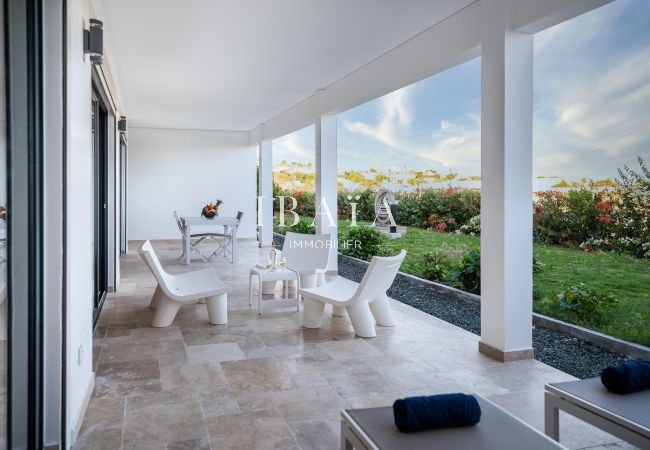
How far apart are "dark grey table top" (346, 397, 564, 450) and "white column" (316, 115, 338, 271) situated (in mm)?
6151

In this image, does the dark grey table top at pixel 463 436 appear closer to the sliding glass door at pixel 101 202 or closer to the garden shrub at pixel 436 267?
the sliding glass door at pixel 101 202

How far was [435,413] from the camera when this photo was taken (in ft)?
6.29

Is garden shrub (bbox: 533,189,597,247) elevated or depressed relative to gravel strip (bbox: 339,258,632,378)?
elevated

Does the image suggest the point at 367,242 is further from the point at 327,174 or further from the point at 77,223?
the point at 77,223

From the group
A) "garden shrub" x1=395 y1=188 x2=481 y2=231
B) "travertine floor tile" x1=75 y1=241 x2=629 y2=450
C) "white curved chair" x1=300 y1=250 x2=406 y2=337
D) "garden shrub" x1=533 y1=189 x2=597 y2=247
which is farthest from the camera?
"garden shrub" x1=395 y1=188 x2=481 y2=231

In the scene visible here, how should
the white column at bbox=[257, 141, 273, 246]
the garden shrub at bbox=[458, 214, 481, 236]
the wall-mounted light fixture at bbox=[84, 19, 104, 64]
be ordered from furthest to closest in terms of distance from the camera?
the white column at bbox=[257, 141, 273, 246] → the garden shrub at bbox=[458, 214, 481, 236] → the wall-mounted light fixture at bbox=[84, 19, 104, 64]

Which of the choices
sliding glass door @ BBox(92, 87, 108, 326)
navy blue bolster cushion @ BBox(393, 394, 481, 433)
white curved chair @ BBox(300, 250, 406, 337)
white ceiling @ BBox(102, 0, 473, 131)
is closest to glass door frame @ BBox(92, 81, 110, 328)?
sliding glass door @ BBox(92, 87, 108, 326)

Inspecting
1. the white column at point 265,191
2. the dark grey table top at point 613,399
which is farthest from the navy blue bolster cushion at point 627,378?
the white column at point 265,191

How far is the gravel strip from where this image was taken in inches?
156

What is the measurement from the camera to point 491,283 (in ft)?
13.3

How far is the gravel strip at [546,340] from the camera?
396 centimetres

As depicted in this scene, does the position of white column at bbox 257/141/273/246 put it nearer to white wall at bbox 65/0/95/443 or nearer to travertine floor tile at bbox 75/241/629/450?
travertine floor tile at bbox 75/241/629/450

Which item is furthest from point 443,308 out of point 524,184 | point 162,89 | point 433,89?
point 433,89

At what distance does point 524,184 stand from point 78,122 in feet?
10.1
